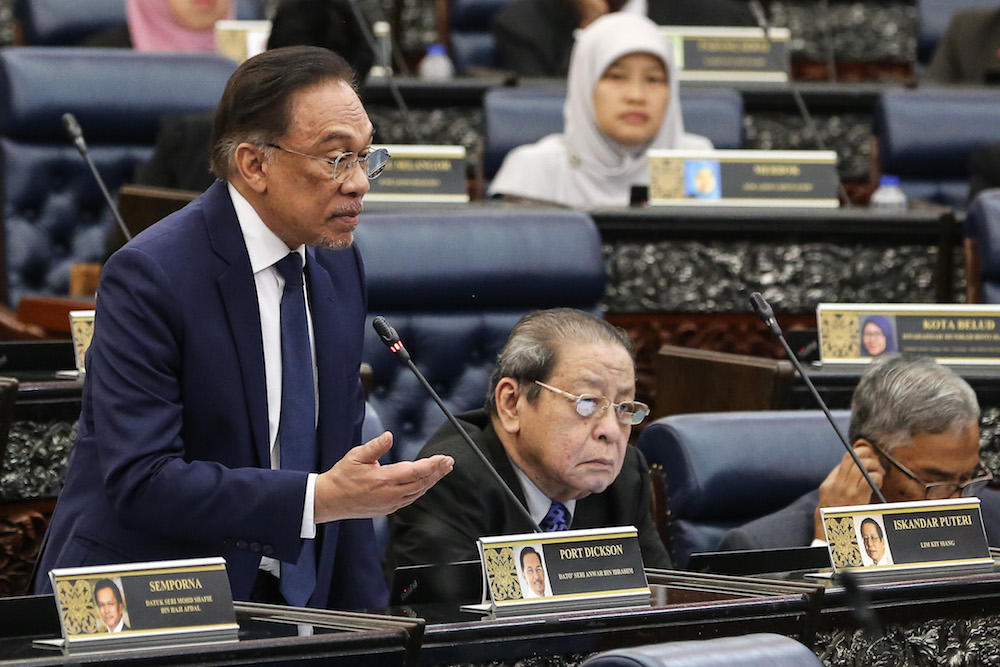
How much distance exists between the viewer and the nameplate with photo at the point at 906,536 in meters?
2.29

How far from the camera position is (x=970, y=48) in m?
5.91

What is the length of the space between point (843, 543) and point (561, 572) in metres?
0.46

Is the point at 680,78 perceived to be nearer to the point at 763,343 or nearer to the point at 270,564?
the point at 763,343

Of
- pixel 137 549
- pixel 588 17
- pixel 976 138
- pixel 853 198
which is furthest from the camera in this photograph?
pixel 588 17

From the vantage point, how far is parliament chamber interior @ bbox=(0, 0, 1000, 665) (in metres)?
1.97

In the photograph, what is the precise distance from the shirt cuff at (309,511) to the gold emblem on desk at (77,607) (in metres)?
0.32

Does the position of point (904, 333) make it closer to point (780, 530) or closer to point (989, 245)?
point (989, 245)

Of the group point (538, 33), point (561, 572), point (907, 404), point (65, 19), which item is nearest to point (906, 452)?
point (907, 404)

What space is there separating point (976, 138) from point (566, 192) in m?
1.26

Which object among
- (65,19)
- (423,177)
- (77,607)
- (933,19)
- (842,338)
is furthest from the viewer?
(933,19)

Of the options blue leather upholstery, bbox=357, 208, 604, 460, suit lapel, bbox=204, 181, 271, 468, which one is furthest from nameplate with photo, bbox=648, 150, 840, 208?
suit lapel, bbox=204, 181, 271, 468

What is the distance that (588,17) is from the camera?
228 inches

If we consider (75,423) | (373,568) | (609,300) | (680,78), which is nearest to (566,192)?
(609,300)

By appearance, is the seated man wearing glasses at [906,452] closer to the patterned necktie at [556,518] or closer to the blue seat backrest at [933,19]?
the patterned necktie at [556,518]
